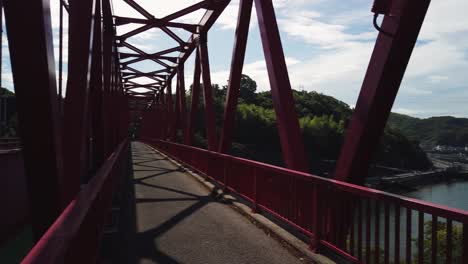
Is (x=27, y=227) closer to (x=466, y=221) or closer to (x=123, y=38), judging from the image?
(x=123, y=38)

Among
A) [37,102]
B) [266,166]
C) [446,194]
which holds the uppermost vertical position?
[37,102]

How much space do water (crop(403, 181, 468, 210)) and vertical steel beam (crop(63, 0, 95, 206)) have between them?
6698cm

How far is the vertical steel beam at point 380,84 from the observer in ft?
12.2

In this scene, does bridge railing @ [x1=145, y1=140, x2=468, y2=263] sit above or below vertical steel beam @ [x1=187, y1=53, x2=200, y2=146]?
below

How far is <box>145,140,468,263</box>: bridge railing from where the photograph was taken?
9.73 ft

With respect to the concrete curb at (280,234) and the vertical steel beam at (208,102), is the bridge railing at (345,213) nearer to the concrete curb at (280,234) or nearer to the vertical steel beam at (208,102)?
the concrete curb at (280,234)

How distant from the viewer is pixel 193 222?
254 inches

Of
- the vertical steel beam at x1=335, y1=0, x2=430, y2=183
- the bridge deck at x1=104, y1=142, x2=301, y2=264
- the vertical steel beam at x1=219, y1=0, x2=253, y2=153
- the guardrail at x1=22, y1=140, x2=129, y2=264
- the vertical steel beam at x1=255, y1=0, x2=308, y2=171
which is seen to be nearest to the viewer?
the guardrail at x1=22, y1=140, x2=129, y2=264

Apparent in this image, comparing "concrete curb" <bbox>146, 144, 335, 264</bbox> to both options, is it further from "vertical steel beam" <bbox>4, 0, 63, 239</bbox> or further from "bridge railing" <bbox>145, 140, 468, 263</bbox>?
"vertical steel beam" <bbox>4, 0, 63, 239</bbox>

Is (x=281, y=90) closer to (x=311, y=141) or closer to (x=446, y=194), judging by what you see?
(x=446, y=194)

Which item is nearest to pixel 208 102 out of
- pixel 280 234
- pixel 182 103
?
pixel 182 103

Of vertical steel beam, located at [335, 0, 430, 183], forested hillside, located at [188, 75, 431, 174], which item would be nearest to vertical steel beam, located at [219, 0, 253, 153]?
vertical steel beam, located at [335, 0, 430, 183]

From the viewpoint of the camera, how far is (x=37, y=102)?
3143mm

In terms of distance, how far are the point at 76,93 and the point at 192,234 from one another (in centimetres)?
261
